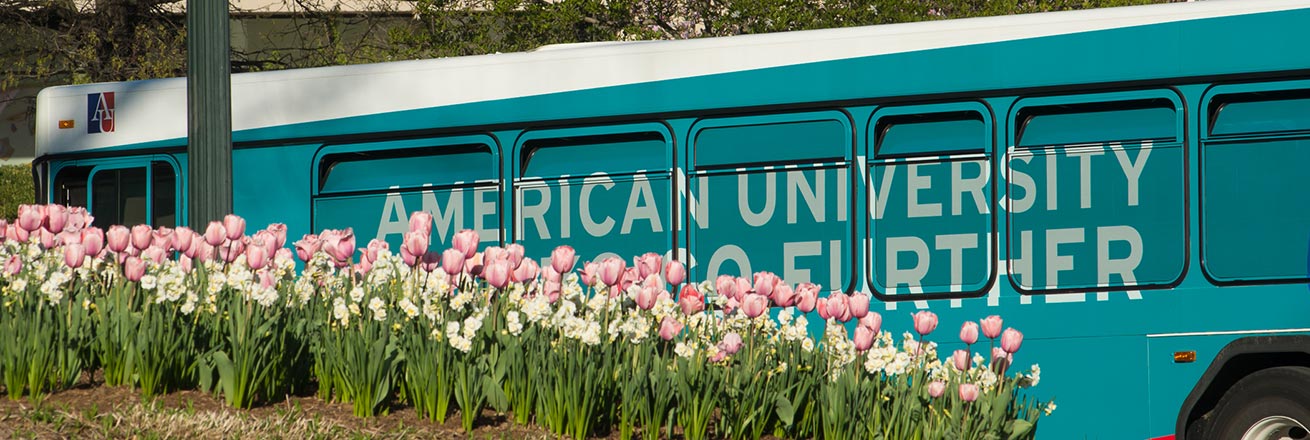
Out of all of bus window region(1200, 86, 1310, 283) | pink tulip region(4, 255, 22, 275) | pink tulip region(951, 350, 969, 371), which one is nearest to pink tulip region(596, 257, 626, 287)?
pink tulip region(951, 350, 969, 371)

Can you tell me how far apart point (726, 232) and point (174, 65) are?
1107 cm

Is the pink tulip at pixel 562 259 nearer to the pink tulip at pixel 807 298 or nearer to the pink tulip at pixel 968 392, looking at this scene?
the pink tulip at pixel 807 298

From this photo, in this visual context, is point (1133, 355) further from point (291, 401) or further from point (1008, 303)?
point (291, 401)

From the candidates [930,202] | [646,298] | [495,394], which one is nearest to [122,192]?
[495,394]

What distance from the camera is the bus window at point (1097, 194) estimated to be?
Answer: 739cm

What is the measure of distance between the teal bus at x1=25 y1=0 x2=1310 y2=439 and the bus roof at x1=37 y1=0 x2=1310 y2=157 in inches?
0.7

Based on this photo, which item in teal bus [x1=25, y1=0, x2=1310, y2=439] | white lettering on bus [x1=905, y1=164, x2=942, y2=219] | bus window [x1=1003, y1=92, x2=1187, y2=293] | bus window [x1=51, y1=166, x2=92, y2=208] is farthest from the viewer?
bus window [x1=51, y1=166, x2=92, y2=208]

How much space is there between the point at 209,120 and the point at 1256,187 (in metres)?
5.21

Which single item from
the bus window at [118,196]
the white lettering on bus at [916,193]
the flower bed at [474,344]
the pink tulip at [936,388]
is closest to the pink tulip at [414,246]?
the flower bed at [474,344]

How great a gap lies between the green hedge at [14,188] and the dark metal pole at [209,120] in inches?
641

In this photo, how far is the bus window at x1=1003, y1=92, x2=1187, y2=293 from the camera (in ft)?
24.2

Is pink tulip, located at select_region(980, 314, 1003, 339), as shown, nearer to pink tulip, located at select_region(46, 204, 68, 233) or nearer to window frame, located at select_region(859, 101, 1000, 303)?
window frame, located at select_region(859, 101, 1000, 303)

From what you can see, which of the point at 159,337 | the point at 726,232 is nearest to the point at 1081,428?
the point at 726,232

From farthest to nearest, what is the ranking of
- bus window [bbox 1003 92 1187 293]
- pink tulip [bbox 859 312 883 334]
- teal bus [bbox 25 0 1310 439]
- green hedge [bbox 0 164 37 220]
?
green hedge [bbox 0 164 37 220] < bus window [bbox 1003 92 1187 293] < teal bus [bbox 25 0 1310 439] < pink tulip [bbox 859 312 883 334]
